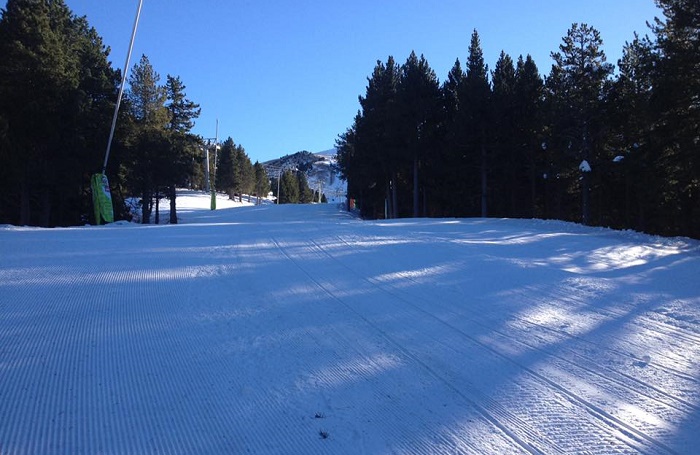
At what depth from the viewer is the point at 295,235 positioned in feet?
50.5

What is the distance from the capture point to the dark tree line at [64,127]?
23.2 m

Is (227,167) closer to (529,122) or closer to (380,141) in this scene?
(380,141)

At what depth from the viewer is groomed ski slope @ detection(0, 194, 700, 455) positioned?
12.5 ft

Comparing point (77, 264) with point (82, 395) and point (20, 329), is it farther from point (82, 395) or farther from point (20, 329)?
point (82, 395)

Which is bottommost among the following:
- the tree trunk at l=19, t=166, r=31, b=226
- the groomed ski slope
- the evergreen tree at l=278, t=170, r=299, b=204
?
the groomed ski slope

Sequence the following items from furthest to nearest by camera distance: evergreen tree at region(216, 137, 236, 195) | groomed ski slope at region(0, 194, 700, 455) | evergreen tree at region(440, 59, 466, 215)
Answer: evergreen tree at region(216, 137, 236, 195) < evergreen tree at region(440, 59, 466, 215) < groomed ski slope at region(0, 194, 700, 455)

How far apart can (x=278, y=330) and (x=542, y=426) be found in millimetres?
3376

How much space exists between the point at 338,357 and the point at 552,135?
1115 inches

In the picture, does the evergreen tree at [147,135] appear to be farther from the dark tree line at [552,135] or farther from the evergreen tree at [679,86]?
the evergreen tree at [679,86]

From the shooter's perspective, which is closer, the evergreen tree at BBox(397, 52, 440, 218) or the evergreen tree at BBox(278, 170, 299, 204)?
the evergreen tree at BBox(397, 52, 440, 218)

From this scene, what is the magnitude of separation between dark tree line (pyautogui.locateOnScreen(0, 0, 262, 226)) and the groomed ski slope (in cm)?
1665

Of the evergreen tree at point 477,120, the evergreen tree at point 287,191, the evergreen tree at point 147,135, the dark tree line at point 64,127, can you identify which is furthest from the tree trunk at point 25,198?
the evergreen tree at point 287,191

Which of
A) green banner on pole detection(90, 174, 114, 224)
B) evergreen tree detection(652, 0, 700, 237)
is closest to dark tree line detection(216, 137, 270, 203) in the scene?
green banner on pole detection(90, 174, 114, 224)

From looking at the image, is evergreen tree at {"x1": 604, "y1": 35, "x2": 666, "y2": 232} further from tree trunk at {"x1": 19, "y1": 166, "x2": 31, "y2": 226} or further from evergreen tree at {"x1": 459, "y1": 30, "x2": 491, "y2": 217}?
tree trunk at {"x1": 19, "y1": 166, "x2": 31, "y2": 226}
